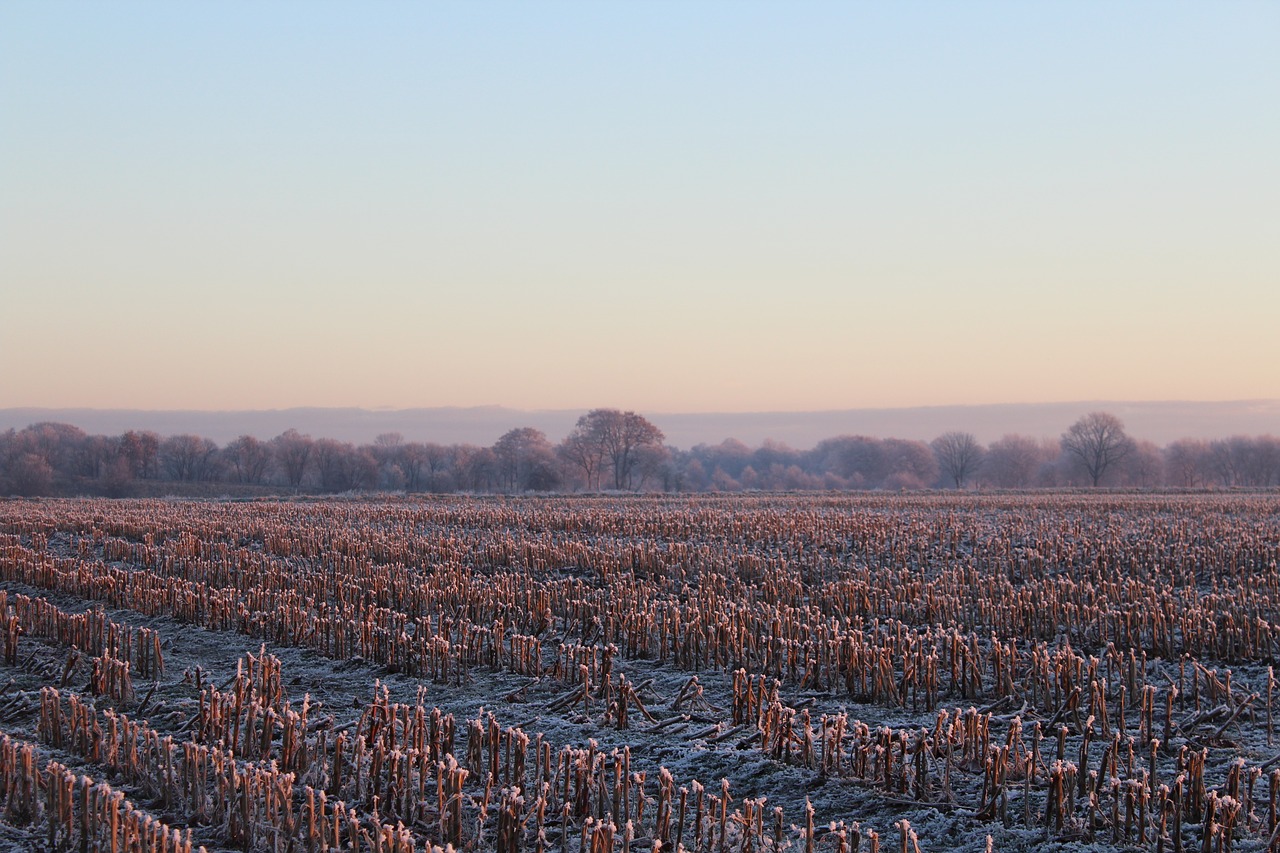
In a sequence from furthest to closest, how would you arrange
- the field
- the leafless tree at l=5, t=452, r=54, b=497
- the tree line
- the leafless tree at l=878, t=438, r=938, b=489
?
the leafless tree at l=878, t=438, r=938, b=489 < the tree line < the leafless tree at l=5, t=452, r=54, b=497 < the field

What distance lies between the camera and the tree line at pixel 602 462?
4331 inches

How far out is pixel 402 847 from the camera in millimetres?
5258

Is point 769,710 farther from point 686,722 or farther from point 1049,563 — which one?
point 1049,563

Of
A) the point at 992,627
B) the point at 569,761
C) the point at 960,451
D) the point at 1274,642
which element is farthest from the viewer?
the point at 960,451

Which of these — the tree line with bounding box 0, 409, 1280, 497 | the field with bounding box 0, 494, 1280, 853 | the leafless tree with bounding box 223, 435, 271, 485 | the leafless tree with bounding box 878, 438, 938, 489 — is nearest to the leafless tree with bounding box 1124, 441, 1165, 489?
the tree line with bounding box 0, 409, 1280, 497

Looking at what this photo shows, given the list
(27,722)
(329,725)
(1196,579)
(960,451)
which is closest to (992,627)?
(1196,579)

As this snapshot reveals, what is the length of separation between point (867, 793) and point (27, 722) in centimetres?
747

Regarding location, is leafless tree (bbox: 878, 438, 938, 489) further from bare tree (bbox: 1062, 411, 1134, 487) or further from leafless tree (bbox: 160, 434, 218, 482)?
leafless tree (bbox: 160, 434, 218, 482)

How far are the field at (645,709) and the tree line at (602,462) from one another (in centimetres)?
8086

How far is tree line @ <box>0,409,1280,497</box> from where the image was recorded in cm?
11000

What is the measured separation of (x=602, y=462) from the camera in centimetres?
11100

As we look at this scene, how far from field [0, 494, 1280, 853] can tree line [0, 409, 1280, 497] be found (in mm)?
80864

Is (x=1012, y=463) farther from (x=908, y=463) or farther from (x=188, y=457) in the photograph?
(x=188, y=457)

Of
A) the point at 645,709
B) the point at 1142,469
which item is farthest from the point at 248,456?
the point at 645,709
